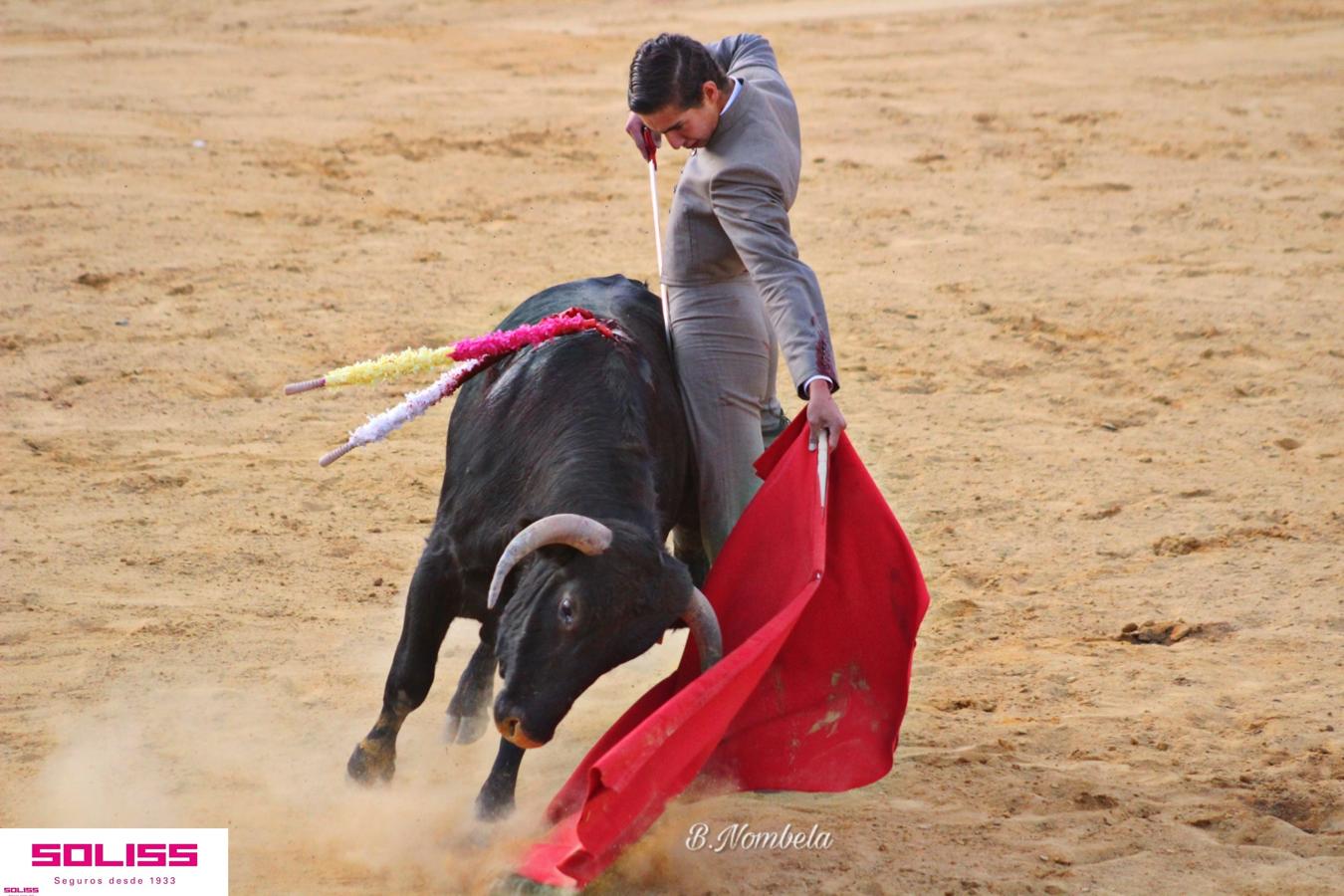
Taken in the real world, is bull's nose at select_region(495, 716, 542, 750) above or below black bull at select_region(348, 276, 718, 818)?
below

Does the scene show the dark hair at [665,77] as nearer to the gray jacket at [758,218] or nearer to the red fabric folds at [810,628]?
the gray jacket at [758,218]

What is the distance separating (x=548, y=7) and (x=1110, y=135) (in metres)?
6.26

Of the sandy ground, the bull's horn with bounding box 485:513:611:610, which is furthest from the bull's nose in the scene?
the sandy ground

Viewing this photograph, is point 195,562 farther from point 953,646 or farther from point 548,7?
point 548,7

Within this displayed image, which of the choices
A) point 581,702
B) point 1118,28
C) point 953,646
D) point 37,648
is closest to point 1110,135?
point 1118,28

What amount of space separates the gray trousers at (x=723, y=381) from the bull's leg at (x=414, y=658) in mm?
732

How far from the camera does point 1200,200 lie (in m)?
9.66

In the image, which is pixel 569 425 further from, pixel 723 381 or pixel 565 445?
pixel 723 381

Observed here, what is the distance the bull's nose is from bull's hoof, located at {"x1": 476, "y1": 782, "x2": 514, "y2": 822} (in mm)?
450

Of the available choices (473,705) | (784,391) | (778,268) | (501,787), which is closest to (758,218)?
(778,268)

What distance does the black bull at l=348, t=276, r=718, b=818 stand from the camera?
10.8 ft

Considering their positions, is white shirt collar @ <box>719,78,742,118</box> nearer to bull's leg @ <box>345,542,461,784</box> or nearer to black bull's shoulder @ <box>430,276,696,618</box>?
black bull's shoulder @ <box>430,276,696,618</box>

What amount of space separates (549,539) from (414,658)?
0.77 metres

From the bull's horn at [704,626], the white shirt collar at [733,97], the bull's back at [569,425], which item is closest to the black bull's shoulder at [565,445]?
the bull's back at [569,425]
